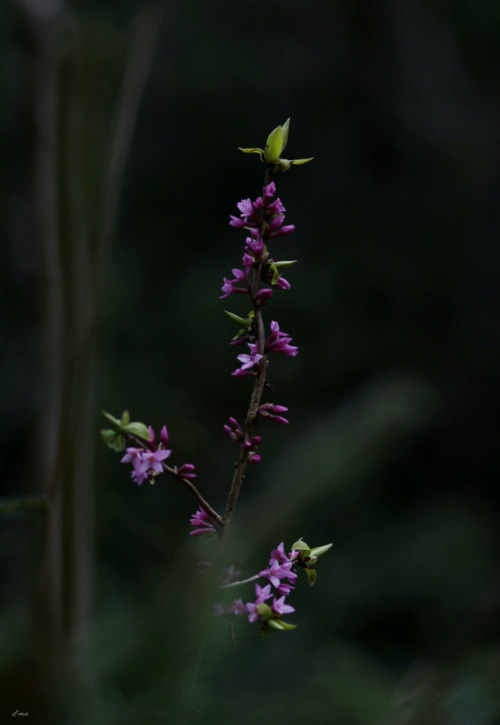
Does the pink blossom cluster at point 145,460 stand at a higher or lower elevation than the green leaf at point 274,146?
lower

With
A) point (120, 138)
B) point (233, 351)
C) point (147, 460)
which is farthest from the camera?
point (233, 351)

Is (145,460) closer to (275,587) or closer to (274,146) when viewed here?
(275,587)

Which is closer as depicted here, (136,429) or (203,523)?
(136,429)

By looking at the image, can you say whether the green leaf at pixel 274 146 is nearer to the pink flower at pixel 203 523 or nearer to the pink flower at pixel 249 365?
the pink flower at pixel 249 365

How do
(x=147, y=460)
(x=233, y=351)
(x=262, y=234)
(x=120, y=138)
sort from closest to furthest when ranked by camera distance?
1. (x=120, y=138)
2. (x=147, y=460)
3. (x=262, y=234)
4. (x=233, y=351)

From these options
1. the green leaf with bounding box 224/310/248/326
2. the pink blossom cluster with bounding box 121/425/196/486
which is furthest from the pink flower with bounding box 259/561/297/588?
the green leaf with bounding box 224/310/248/326

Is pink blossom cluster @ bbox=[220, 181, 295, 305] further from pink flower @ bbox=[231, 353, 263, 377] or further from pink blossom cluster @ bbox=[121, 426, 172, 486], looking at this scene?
pink blossom cluster @ bbox=[121, 426, 172, 486]

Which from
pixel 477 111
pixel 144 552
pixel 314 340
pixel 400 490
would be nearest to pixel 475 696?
pixel 144 552

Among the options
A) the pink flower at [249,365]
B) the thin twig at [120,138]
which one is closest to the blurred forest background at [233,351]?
the thin twig at [120,138]

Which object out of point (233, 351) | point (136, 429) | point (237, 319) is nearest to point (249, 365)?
point (237, 319)
